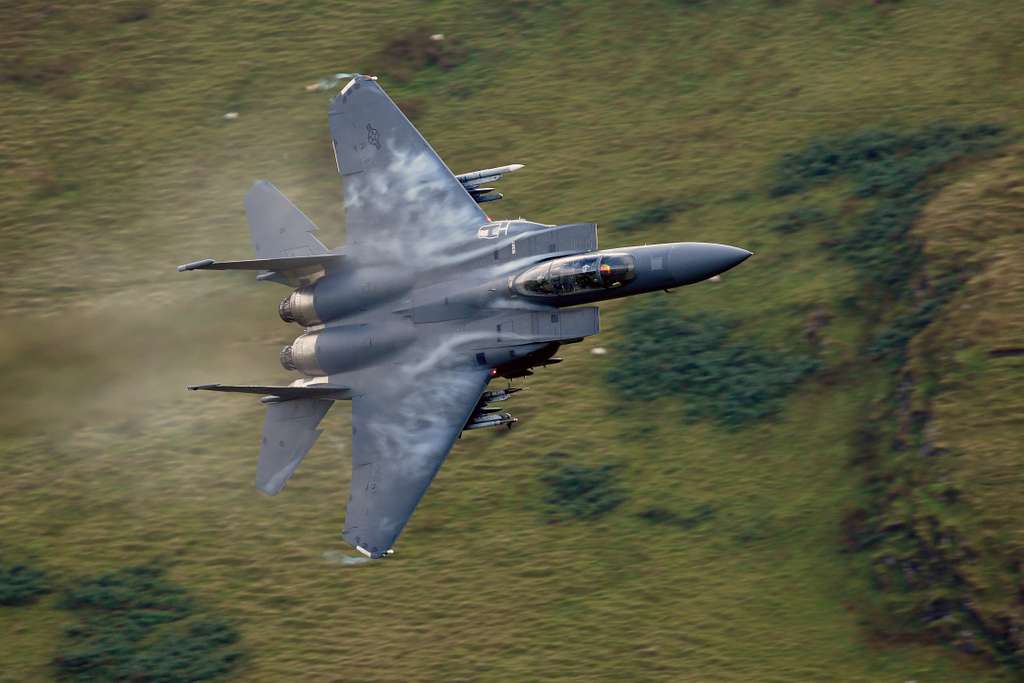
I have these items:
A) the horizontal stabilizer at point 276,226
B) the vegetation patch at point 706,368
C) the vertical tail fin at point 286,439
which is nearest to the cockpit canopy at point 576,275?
the horizontal stabilizer at point 276,226

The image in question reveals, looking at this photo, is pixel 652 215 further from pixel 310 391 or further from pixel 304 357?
pixel 310 391

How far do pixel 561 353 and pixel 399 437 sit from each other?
9.78 metres

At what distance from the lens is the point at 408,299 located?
31.3 m

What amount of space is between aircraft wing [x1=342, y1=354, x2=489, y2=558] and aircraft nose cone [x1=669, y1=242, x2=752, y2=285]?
4917 millimetres

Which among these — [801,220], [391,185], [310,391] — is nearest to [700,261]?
[391,185]

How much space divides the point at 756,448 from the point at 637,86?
14.7m

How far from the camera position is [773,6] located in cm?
4781

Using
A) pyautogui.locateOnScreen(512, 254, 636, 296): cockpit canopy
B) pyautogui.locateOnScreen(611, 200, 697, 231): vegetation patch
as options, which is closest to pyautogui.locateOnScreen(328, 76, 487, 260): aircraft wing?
pyautogui.locateOnScreen(512, 254, 636, 296): cockpit canopy

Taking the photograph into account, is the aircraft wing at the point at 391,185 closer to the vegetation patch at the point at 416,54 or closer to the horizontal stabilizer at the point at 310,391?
the horizontal stabilizer at the point at 310,391

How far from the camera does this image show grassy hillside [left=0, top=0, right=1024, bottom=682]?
110 feet

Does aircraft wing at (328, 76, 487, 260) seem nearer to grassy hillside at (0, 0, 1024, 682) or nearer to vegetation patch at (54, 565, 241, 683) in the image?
grassy hillside at (0, 0, 1024, 682)

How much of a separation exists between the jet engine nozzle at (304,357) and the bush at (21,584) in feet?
30.5

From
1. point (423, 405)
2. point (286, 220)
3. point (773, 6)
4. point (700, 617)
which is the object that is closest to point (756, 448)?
point (700, 617)

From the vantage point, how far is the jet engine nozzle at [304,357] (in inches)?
1252
